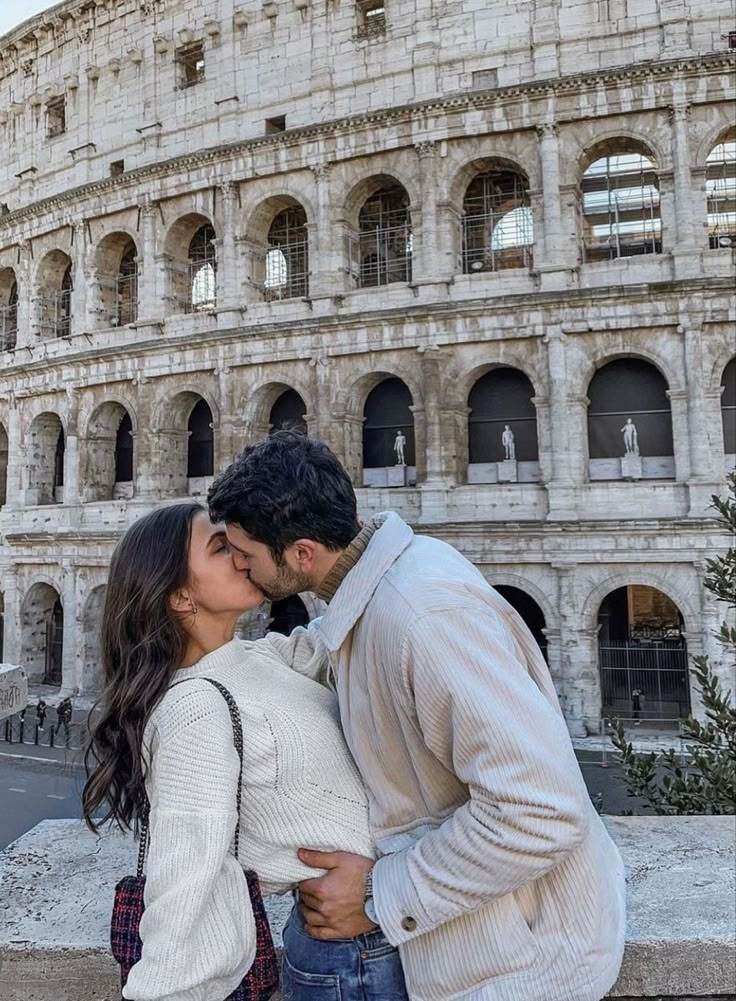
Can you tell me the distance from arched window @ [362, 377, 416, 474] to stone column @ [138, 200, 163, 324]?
251 inches

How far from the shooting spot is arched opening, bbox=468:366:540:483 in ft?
54.3

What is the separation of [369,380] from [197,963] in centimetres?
1621

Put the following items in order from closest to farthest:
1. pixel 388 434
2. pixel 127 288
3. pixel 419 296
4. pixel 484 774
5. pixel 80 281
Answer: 1. pixel 484 774
2. pixel 419 296
3. pixel 388 434
4. pixel 80 281
5. pixel 127 288

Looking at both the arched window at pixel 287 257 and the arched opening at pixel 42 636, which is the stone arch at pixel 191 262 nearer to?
the arched window at pixel 287 257

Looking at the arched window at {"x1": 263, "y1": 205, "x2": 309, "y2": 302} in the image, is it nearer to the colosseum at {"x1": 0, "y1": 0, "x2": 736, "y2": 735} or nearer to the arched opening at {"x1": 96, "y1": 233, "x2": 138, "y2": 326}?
the colosseum at {"x1": 0, "y1": 0, "x2": 736, "y2": 735}

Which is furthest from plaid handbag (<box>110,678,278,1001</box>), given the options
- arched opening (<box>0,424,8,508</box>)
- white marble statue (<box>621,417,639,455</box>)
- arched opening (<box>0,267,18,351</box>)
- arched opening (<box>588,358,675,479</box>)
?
arched opening (<box>0,267,18,351</box>)

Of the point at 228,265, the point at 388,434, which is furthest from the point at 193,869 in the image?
the point at 228,265

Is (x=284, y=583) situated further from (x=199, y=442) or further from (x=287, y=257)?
(x=287, y=257)

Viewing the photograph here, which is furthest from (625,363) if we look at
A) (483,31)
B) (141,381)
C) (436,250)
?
(141,381)

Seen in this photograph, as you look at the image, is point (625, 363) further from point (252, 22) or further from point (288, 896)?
point (288, 896)

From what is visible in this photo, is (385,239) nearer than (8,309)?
Yes

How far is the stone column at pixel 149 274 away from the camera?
19438mm

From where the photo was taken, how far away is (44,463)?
21812 mm

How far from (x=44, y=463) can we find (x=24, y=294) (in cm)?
524
